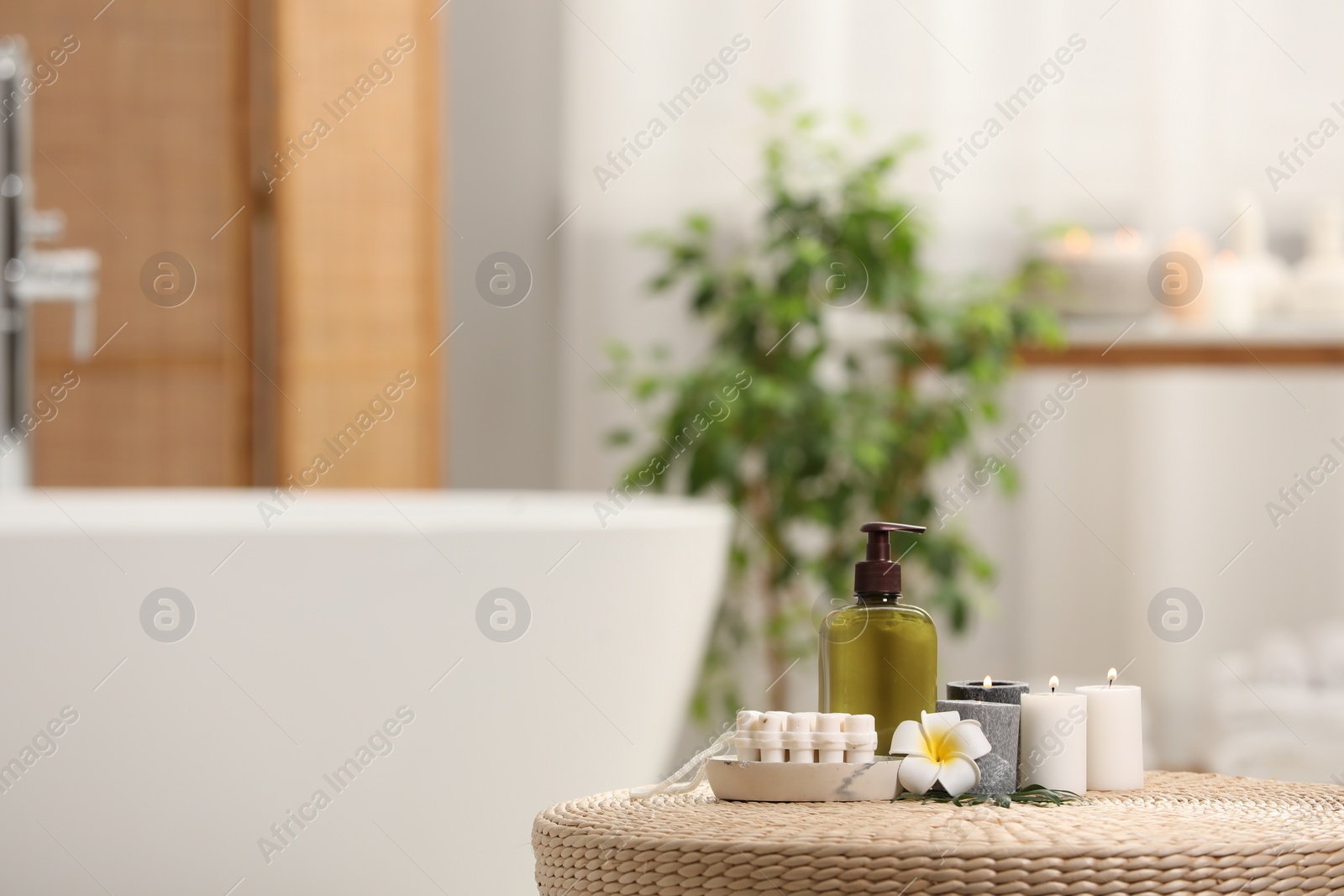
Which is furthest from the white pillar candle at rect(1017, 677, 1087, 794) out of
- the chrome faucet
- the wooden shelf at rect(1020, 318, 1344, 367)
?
the chrome faucet

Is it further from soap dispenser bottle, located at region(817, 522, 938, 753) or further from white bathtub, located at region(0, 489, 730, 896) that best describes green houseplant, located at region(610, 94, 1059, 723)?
soap dispenser bottle, located at region(817, 522, 938, 753)

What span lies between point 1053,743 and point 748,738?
15 cm

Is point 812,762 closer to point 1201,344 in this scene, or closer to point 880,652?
point 880,652

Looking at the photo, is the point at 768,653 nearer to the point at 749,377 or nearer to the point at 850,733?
the point at 749,377

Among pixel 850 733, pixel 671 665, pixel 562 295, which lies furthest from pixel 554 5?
pixel 850 733

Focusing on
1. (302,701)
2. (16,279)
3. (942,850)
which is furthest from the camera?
(16,279)

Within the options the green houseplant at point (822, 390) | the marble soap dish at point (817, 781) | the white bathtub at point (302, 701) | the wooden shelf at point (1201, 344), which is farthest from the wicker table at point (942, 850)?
the wooden shelf at point (1201, 344)

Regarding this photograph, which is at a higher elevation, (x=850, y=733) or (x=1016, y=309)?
(x=1016, y=309)

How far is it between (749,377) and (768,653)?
50cm

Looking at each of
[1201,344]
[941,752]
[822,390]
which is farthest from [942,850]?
[1201,344]

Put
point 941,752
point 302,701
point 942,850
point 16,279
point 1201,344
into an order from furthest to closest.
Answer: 1. point 1201,344
2. point 16,279
3. point 302,701
4. point 941,752
5. point 942,850

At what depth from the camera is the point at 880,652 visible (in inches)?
25.6

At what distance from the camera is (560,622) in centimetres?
137

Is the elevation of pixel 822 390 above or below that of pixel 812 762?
above
